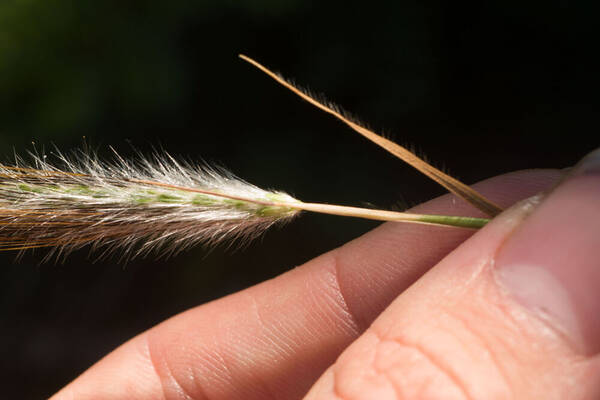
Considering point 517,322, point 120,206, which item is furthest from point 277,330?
point 517,322

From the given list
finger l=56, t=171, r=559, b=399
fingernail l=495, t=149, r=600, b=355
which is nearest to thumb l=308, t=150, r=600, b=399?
fingernail l=495, t=149, r=600, b=355

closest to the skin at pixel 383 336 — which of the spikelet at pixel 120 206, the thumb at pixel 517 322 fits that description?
the thumb at pixel 517 322

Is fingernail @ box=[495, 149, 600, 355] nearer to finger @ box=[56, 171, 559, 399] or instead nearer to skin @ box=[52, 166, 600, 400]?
skin @ box=[52, 166, 600, 400]

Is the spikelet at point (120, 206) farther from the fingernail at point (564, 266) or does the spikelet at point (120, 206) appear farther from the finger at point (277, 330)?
the finger at point (277, 330)

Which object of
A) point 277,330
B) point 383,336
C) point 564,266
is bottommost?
point 277,330

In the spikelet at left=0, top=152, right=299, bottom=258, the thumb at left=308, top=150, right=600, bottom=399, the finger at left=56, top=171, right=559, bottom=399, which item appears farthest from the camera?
the finger at left=56, top=171, right=559, bottom=399

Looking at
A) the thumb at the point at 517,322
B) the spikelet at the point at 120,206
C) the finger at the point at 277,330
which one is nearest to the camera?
the thumb at the point at 517,322

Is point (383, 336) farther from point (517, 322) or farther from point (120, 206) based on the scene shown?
point (120, 206)
